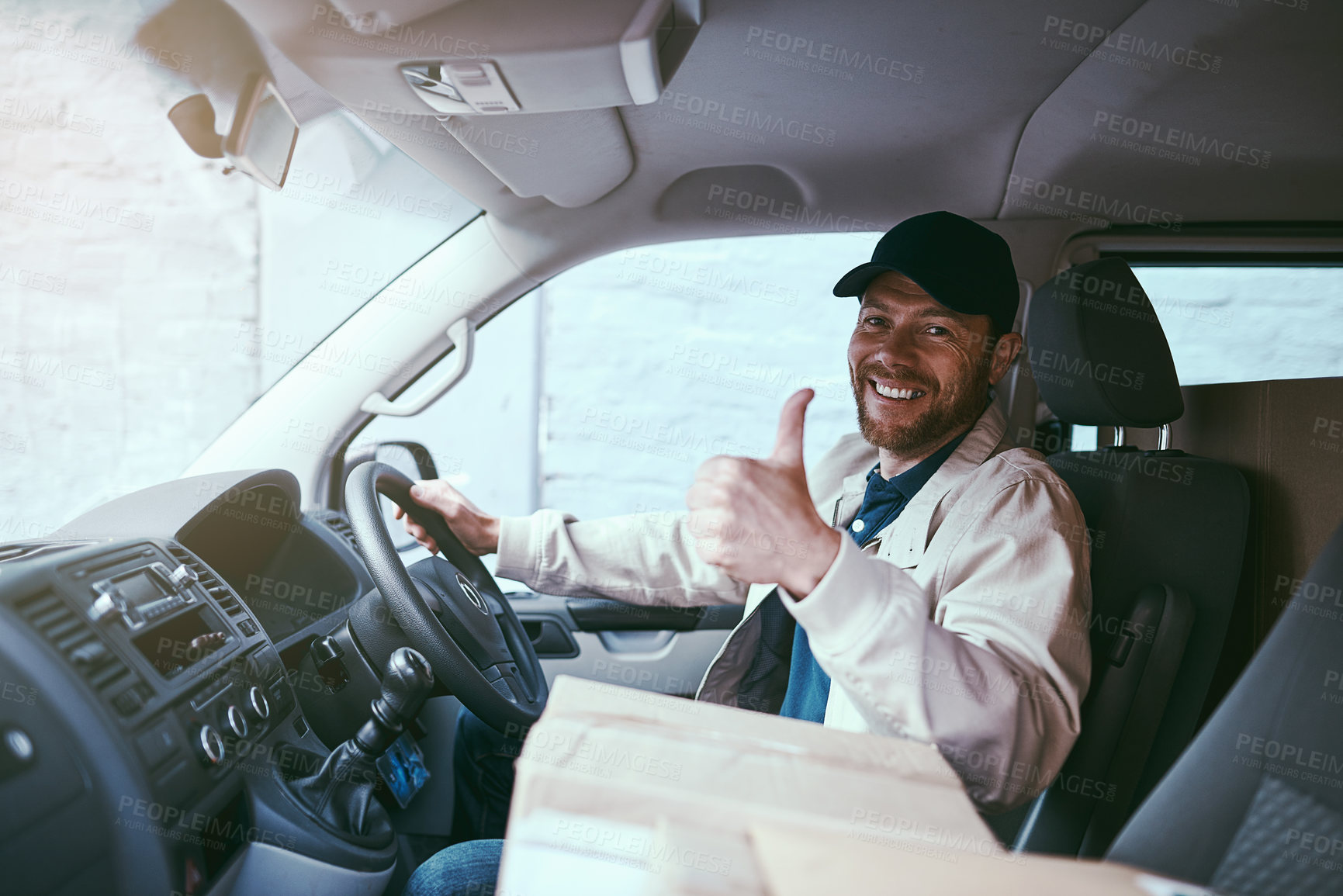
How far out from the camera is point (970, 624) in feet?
3.53

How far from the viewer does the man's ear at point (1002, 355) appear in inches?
58.6

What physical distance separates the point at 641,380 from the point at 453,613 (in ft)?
9.58

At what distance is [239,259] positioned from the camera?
366 cm

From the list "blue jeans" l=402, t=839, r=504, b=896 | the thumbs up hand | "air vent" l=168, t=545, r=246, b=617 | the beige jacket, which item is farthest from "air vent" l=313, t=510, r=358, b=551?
the thumbs up hand

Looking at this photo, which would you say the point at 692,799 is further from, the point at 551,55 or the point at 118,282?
the point at 118,282

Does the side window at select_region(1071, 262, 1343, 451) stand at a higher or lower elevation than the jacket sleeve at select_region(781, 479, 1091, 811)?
higher

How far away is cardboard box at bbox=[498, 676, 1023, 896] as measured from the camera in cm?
52

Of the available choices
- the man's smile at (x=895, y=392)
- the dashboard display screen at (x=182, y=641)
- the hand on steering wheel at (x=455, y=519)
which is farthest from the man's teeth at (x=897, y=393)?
the dashboard display screen at (x=182, y=641)

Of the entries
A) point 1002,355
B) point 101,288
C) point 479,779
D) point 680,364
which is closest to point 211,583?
point 479,779

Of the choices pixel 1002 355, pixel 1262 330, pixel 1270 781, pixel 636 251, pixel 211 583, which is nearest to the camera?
pixel 1270 781

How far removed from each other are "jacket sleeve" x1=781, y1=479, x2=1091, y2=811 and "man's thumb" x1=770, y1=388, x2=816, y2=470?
0.39 ft

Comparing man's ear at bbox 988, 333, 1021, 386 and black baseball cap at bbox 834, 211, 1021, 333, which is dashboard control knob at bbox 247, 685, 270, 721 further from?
man's ear at bbox 988, 333, 1021, 386

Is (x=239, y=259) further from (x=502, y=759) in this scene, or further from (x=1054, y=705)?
(x=1054, y=705)

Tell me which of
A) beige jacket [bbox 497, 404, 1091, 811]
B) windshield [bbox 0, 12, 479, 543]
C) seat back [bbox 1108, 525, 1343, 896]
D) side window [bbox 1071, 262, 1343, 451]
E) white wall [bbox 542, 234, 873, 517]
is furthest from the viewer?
white wall [bbox 542, 234, 873, 517]
